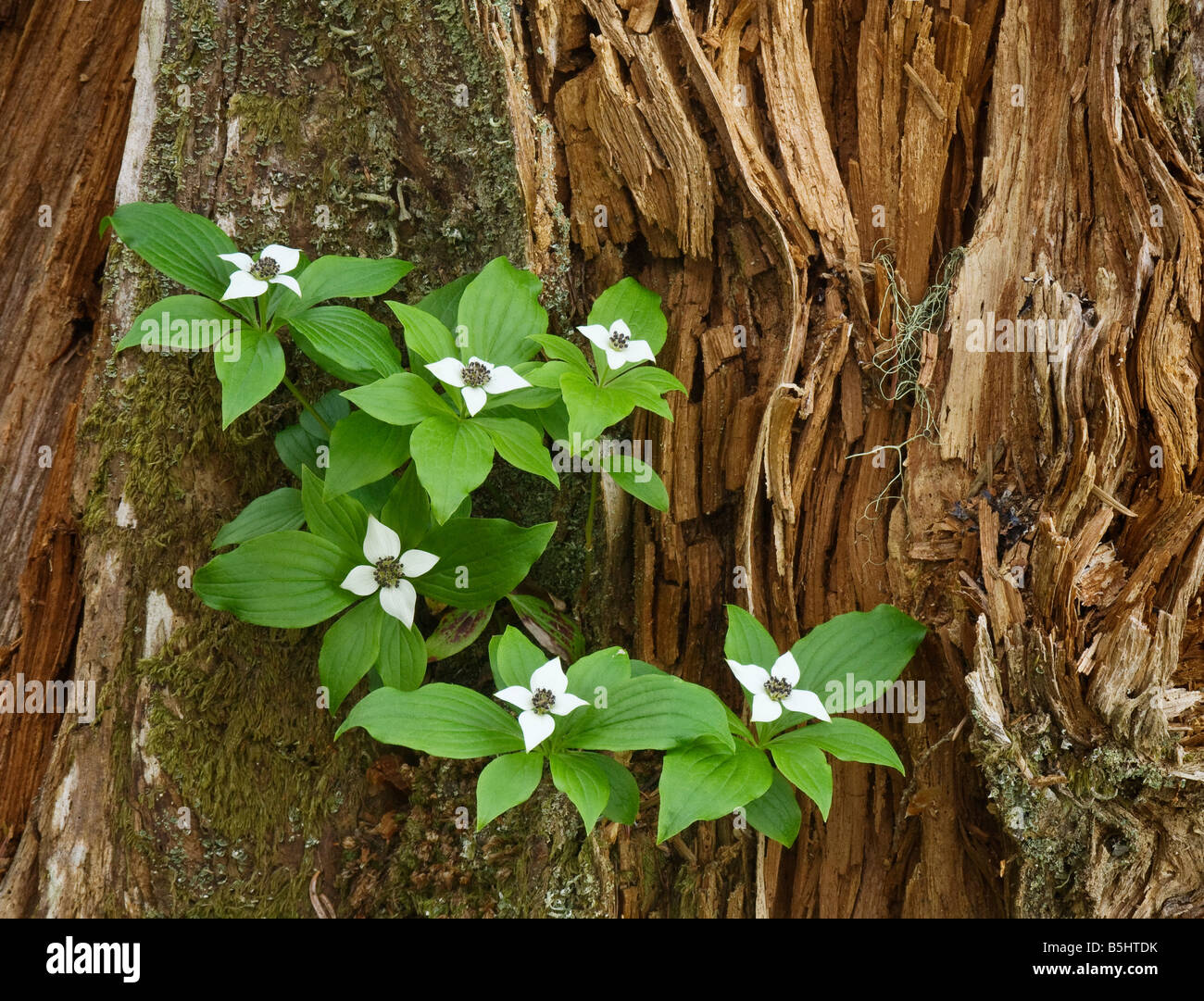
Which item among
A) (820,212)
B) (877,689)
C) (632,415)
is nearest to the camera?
(877,689)

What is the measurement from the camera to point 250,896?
2199 millimetres

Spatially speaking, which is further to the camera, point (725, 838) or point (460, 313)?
point (725, 838)

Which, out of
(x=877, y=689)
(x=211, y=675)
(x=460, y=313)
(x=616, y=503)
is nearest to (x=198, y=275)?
(x=460, y=313)

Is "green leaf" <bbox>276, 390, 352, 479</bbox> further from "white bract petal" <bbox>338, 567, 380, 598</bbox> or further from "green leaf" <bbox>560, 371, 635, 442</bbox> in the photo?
"green leaf" <bbox>560, 371, 635, 442</bbox>

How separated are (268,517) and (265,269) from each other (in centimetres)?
59

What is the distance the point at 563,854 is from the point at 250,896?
84 centimetres

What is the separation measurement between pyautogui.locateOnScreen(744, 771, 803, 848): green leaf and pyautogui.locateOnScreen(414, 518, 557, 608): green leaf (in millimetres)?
743

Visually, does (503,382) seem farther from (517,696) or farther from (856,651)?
(856,651)

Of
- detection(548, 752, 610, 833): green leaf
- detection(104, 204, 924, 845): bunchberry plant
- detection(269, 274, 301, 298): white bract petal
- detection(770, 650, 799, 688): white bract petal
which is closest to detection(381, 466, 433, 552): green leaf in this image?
detection(104, 204, 924, 845): bunchberry plant

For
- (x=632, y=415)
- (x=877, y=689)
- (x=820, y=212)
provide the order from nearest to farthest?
(x=877, y=689), (x=820, y=212), (x=632, y=415)

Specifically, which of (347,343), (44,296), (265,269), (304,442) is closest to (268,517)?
(304,442)

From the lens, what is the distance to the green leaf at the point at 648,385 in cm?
188

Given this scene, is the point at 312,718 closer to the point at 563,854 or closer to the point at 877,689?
the point at 563,854

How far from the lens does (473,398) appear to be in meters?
1.79
